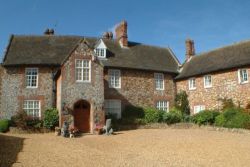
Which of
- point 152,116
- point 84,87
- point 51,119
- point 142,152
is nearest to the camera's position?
point 142,152

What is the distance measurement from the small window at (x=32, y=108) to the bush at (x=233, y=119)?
1575cm

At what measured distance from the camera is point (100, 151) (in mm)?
15945

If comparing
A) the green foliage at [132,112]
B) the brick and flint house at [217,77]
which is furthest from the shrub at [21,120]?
the brick and flint house at [217,77]

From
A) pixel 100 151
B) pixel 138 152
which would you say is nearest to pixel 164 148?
pixel 138 152

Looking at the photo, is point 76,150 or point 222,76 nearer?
point 76,150

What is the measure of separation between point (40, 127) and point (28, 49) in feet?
27.0

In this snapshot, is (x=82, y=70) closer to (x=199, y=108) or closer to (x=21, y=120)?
(x=21, y=120)

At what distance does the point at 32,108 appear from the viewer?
28.5 meters

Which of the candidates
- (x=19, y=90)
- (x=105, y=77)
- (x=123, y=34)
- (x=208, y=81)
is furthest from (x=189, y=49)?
(x=19, y=90)

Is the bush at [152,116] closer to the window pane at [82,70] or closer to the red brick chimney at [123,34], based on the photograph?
the window pane at [82,70]

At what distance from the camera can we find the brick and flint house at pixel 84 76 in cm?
2569

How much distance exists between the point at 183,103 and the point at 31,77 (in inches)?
615

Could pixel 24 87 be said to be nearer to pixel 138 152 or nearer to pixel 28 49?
pixel 28 49

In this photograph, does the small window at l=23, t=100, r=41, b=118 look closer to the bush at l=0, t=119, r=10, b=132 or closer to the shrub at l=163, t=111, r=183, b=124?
the bush at l=0, t=119, r=10, b=132
